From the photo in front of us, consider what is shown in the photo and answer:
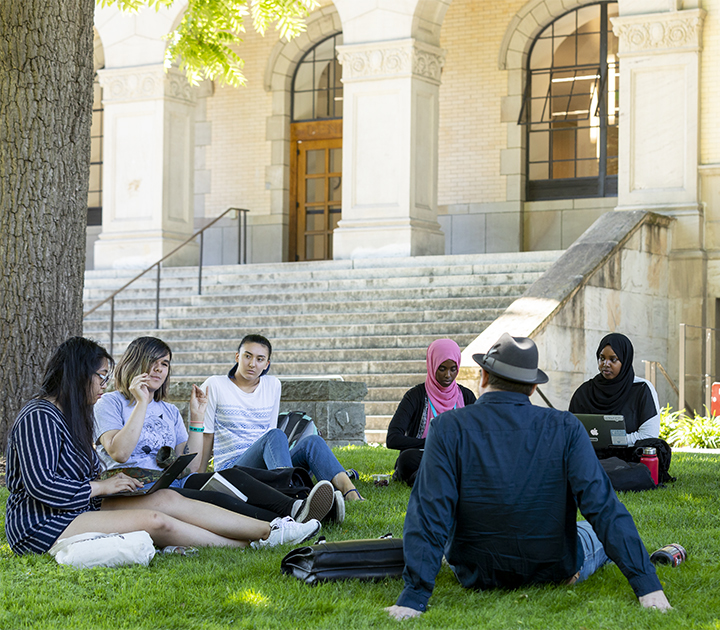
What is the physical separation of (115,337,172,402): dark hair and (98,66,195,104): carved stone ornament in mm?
13322

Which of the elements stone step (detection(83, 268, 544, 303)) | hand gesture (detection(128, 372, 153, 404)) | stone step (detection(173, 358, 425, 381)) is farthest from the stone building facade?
hand gesture (detection(128, 372, 153, 404))

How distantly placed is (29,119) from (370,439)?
4.86 meters

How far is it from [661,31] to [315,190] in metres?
8.48

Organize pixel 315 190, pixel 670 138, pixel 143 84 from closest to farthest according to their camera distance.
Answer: pixel 670 138 → pixel 143 84 → pixel 315 190

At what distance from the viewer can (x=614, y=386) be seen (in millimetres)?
7688

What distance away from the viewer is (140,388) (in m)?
5.67

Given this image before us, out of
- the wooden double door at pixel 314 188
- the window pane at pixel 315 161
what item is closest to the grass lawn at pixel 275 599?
the wooden double door at pixel 314 188

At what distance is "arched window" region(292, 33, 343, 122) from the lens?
21.3m

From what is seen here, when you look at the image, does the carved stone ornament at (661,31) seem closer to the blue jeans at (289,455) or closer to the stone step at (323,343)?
the stone step at (323,343)

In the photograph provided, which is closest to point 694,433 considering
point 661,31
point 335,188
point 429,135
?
point 661,31

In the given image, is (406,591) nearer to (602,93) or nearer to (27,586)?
(27,586)

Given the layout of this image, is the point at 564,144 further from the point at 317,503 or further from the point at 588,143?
the point at 317,503

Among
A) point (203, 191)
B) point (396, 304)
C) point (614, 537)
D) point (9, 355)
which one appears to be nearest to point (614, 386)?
point (614, 537)

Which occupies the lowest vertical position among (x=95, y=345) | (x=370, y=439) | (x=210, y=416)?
(x=370, y=439)
